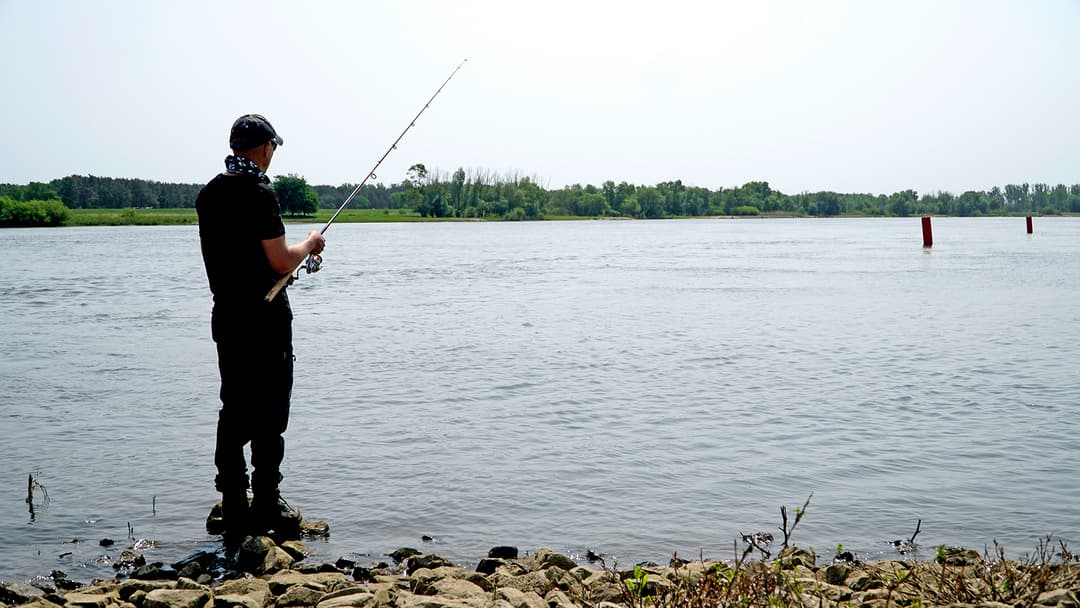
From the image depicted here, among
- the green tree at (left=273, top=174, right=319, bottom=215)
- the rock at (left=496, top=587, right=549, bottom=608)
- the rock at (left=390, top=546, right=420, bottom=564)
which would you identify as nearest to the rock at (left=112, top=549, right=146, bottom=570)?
the rock at (left=390, top=546, right=420, bottom=564)

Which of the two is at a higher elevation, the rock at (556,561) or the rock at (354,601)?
the rock at (354,601)

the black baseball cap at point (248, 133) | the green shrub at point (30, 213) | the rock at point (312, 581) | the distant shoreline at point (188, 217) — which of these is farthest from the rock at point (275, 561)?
the green shrub at point (30, 213)

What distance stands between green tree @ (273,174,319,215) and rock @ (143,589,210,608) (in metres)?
125

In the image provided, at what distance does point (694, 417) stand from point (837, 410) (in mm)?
1408

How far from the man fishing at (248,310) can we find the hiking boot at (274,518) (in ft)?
0.05

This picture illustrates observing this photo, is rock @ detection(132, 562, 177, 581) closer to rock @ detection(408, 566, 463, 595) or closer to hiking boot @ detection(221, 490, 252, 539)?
hiking boot @ detection(221, 490, 252, 539)

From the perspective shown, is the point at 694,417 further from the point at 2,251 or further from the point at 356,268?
the point at 2,251

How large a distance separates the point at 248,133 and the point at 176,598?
2.39 meters

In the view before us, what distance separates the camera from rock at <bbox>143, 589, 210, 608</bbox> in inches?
156

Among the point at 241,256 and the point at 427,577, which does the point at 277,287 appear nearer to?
the point at 241,256

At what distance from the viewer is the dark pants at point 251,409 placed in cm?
502

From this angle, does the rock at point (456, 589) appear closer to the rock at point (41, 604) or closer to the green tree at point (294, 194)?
the rock at point (41, 604)

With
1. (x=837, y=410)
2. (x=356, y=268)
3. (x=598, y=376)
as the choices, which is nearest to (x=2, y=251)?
(x=356, y=268)

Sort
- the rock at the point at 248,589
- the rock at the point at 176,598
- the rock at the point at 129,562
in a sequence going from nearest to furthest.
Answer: the rock at the point at 176,598 → the rock at the point at 248,589 → the rock at the point at 129,562
